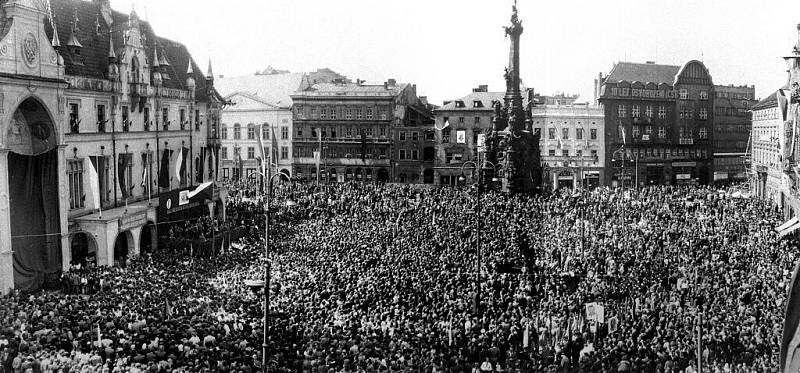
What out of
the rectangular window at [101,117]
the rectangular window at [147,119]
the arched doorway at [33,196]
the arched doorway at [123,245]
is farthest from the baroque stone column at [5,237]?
the rectangular window at [147,119]

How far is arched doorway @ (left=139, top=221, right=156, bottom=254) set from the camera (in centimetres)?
4528

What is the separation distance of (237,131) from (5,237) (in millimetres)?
59900

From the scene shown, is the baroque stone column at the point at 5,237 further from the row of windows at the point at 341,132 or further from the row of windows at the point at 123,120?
the row of windows at the point at 341,132

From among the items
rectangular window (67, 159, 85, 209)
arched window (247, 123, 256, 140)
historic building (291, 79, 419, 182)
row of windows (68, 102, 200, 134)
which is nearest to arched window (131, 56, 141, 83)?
row of windows (68, 102, 200, 134)

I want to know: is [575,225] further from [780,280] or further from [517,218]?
[780,280]

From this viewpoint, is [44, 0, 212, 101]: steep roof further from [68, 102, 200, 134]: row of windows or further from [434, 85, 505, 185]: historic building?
[434, 85, 505, 185]: historic building

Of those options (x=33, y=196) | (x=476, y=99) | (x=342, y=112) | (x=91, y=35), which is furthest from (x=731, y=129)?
(x=33, y=196)

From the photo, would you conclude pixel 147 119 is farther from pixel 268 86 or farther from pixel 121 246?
pixel 268 86

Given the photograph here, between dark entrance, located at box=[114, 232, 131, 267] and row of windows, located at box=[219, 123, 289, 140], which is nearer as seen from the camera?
dark entrance, located at box=[114, 232, 131, 267]

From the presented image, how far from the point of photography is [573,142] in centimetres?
8719

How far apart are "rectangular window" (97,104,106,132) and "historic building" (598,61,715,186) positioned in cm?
5820

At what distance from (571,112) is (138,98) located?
52860mm

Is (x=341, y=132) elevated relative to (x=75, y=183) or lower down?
elevated

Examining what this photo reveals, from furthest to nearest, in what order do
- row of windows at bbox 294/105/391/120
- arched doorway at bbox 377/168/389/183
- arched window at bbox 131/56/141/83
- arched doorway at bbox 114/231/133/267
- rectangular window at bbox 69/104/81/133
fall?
arched doorway at bbox 377/168/389/183 < row of windows at bbox 294/105/391/120 < arched window at bbox 131/56/141/83 < arched doorway at bbox 114/231/133/267 < rectangular window at bbox 69/104/81/133
